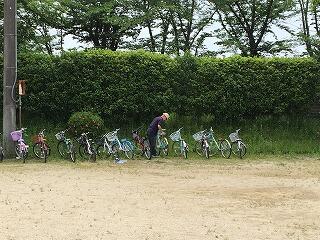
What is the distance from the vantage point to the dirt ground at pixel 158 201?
7309 mm

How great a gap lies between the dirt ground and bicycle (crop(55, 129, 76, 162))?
29.2 inches

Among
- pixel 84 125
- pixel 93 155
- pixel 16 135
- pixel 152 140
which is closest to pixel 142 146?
pixel 152 140

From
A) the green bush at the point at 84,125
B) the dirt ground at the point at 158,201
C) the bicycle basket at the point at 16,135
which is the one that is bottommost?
the dirt ground at the point at 158,201

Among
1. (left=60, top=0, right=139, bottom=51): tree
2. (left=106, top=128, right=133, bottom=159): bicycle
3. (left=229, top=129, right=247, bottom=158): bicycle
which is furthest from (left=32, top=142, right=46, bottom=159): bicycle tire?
(left=60, top=0, right=139, bottom=51): tree

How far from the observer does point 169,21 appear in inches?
1033

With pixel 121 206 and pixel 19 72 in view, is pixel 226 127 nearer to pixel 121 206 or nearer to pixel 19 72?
A: pixel 19 72

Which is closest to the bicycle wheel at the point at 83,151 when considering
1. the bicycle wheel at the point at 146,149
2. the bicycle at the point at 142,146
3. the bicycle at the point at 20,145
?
the bicycle at the point at 20,145

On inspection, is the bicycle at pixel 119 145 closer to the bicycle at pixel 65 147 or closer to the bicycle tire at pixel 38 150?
the bicycle at pixel 65 147

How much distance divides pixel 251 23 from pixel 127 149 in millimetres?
12075

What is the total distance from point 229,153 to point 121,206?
8.68 meters

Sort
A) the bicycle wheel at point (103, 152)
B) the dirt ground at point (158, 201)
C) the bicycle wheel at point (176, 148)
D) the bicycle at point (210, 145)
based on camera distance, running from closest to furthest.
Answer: the dirt ground at point (158, 201) → the bicycle wheel at point (103, 152) → the bicycle at point (210, 145) → the bicycle wheel at point (176, 148)

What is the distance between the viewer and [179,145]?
1748 centimetres

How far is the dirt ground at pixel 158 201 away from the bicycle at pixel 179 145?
155 cm

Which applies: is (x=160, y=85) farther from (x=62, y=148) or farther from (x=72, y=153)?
(x=72, y=153)
